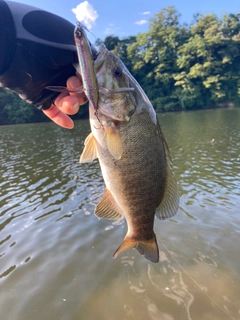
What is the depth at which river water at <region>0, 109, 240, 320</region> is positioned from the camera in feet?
15.7

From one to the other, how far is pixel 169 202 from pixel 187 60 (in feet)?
203

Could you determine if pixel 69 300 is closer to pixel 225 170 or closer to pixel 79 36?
pixel 79 36

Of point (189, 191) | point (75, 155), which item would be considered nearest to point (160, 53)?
point (75, 155)

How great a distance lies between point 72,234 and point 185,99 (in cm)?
5328

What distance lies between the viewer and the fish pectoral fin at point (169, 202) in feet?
7.26

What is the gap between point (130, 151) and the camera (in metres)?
1.95

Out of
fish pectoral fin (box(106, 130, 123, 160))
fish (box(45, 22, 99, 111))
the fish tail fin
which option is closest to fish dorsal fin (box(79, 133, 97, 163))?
fish pectoral fin (box(106, 130, 123, 160))

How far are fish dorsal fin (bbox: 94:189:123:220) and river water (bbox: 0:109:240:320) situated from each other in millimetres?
3096

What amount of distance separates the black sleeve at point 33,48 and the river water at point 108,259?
13.7 ft

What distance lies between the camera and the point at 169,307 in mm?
4711

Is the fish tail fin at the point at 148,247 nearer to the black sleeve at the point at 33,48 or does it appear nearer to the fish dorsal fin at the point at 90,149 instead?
the fish dorsal fin at the point at 90,149

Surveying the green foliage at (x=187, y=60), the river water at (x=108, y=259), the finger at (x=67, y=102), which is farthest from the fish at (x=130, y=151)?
the green foliage at (x=187, y=60)

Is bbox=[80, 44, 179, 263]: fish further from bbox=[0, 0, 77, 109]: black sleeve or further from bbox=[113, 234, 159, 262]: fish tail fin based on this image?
bbox=[0, 0, 77, 109]: black sleeve

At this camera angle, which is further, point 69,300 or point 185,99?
point 185,99
